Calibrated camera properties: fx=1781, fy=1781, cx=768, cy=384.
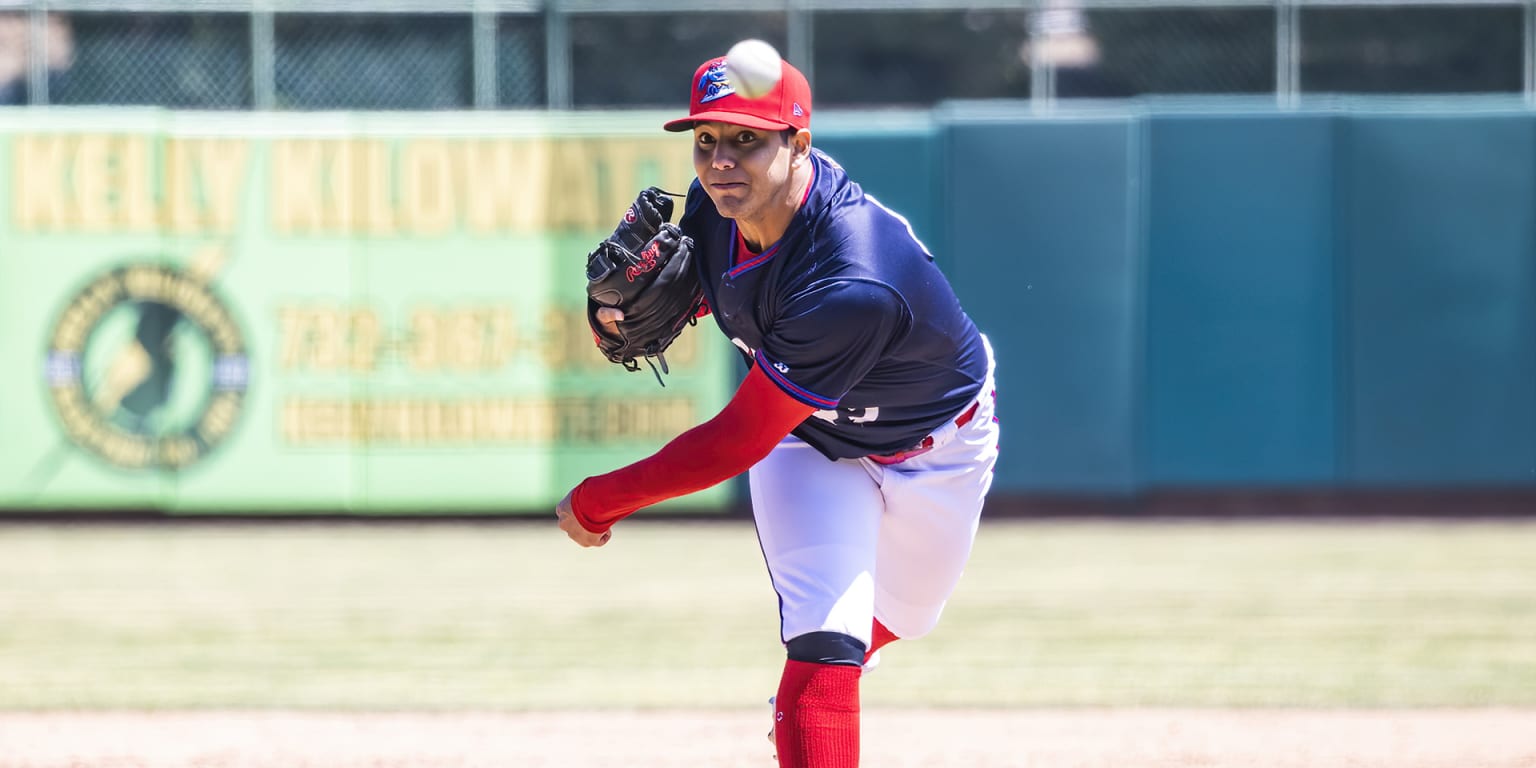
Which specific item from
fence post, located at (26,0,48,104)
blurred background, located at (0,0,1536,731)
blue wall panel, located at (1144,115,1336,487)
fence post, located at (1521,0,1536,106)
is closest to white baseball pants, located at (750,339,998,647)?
blurred background, located at (0,0,1536,731)

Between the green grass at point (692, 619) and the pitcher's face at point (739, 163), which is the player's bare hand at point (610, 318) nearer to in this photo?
the pitcher's face at point (739, 163)

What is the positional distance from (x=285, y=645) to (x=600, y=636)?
3.99 ft

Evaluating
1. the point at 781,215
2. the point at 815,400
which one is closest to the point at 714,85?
the point at 781,215

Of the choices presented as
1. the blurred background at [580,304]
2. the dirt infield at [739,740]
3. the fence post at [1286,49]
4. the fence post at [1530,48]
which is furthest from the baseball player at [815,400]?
the fence post at [1530,48]

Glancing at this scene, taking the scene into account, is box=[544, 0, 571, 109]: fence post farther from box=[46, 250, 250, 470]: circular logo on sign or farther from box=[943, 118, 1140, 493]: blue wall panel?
box=[943, 118, 1140, 493]: blue wall panel

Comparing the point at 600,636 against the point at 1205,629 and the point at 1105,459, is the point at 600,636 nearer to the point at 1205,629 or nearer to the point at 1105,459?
the point at 1205,629

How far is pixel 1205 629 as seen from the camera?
23.2 ft

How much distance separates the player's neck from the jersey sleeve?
19 cm

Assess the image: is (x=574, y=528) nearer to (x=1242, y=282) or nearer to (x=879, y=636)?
(x=879, y=636)

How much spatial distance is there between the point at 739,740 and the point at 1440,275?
6.36 metres

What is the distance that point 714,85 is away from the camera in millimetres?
3252

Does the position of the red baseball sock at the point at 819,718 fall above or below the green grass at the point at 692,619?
above

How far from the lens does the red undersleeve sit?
11.0ft

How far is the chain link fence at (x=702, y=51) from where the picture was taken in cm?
1036
